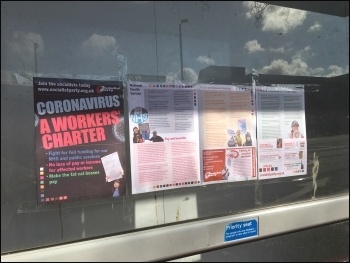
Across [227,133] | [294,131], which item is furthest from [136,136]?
[294,131]

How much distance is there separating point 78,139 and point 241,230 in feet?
3.37

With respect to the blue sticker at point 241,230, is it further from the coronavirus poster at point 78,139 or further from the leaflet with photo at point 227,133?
the coronavirus poster at point 78,139

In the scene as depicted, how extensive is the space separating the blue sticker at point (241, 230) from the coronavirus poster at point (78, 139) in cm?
64

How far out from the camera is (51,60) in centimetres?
167

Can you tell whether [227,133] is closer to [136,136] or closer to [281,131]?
[281,131]

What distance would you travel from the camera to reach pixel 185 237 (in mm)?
1931

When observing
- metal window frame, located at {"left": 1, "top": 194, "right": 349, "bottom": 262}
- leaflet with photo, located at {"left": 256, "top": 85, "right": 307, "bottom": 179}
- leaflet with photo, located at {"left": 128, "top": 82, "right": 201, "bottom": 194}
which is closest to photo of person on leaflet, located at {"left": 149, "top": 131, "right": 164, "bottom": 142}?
leaflet with photo, located at {"left": 128, "top": 82, "right": 201, "bottom": 194}

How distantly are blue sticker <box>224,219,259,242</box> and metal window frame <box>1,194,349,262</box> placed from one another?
22 mm

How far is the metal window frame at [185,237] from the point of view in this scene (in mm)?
1682

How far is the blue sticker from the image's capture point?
2049 millimetres

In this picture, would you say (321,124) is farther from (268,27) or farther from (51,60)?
(51,60)

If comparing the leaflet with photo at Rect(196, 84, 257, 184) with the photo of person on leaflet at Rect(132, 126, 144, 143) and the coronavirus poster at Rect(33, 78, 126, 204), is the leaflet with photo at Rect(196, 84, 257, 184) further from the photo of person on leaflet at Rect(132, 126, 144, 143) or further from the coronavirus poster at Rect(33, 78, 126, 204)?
the coronavirus poster at Rect(33, 78, 126, 204)

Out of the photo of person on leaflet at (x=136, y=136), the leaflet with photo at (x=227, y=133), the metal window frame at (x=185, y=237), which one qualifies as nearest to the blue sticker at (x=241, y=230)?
the metal window frame at (x=185, y=237)

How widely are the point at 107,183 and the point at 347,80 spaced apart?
169 centimetres
